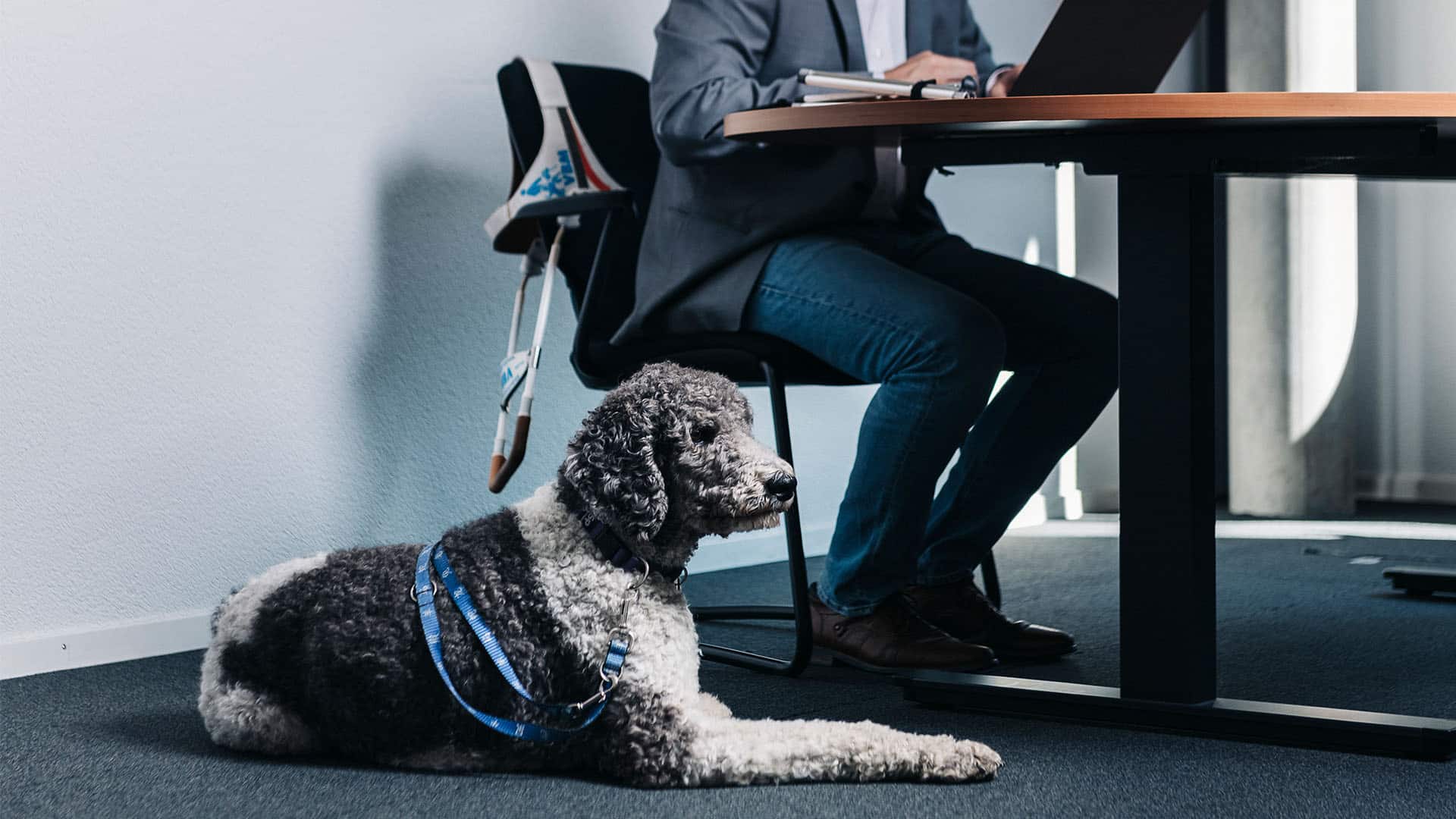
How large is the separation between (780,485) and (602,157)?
1034 mm

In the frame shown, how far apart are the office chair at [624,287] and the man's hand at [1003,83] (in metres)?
0.43

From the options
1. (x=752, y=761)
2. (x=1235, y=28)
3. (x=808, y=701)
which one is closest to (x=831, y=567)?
(x=808, y=701)

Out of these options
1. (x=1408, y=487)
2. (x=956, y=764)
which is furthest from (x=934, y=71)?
(x=1408, y=487)

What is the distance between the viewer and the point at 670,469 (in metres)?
1.39

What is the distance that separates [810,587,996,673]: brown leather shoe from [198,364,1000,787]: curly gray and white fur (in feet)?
1.45

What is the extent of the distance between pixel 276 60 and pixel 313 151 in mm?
155

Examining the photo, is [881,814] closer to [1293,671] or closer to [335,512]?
[1293,671]

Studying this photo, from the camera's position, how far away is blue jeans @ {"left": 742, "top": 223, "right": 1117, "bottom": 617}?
1772 mm

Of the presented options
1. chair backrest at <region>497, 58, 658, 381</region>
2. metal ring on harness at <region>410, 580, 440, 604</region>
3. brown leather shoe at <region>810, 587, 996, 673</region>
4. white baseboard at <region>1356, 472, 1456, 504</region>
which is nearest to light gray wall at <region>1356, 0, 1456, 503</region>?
white baseboard at <region>1356, 472, 1456, 504</region>

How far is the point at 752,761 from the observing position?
1.34m

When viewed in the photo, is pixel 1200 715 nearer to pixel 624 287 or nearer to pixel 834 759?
pixel 834 759

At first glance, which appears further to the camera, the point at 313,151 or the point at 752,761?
the point at 313,151

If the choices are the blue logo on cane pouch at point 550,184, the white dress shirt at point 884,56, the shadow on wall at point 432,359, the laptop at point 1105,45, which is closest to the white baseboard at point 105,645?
the shadow on wall at point 432,359

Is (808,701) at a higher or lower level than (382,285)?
lower
